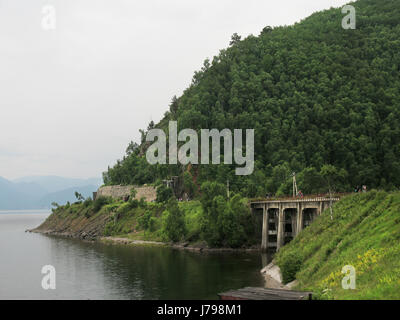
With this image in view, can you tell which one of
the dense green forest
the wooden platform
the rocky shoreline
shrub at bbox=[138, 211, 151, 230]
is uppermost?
the dense green forest

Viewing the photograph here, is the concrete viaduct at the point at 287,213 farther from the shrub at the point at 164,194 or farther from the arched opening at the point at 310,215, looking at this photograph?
the shrub at the point at 164,194

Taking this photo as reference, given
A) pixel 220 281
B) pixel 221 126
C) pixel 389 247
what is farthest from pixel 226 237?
pixel 221 126

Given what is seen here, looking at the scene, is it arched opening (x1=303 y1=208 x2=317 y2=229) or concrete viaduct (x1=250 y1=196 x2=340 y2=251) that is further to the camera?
arched opening (x1=303 y1=208 x2=317 y2=229)

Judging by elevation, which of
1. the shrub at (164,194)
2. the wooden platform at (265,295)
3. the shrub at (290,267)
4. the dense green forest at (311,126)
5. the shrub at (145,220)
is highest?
the dense green forest at (311,126)

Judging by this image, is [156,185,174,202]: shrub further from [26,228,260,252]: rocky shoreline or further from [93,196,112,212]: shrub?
[93,196,112,212]: shrub

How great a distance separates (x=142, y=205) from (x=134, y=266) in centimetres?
7687

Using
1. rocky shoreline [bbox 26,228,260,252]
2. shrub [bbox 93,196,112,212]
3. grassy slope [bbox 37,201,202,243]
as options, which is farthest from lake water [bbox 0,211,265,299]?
shrub [bbox 93,196,112,212]

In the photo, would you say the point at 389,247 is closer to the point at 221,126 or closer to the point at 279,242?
the point at 279,242

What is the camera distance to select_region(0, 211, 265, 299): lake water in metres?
63.0

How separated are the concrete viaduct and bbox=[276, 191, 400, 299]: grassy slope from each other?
12.0 m

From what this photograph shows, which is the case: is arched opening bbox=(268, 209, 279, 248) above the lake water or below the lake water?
above

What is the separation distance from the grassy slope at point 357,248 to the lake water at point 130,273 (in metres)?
9.85

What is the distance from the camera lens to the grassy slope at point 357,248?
3853 cm

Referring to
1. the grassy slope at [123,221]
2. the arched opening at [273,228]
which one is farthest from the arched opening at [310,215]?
the grassy slope at [123,221]
